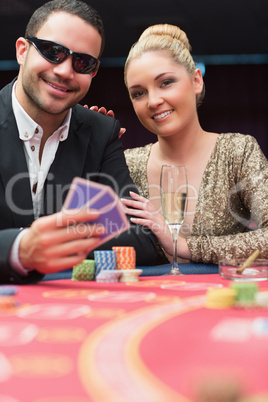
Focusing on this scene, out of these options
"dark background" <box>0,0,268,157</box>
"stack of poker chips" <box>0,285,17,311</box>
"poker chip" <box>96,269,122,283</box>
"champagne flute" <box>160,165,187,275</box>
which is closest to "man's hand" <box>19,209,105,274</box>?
"poker chip" <box>96,269,122,283</box>

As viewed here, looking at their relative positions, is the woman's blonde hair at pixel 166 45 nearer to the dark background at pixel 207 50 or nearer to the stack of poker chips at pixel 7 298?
the stack of poker chips at pixel 7 298

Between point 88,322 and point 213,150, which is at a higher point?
point 213,150

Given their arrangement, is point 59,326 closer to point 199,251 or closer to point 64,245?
point 64,245

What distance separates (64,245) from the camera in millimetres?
1202

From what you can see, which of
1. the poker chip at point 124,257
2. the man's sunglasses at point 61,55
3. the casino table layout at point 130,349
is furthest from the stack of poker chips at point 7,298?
the man's sunglasses at point 61,55

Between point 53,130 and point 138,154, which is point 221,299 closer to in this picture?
point 53,130

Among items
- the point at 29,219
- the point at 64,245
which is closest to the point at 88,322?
the point at 64,245

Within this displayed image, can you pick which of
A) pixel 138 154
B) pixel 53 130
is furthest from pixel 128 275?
pixel 138 154

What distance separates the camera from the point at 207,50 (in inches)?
340

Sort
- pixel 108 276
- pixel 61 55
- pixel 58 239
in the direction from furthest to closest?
1. pixel 61 55
2. pixel 108 276
3. pixel 58 239

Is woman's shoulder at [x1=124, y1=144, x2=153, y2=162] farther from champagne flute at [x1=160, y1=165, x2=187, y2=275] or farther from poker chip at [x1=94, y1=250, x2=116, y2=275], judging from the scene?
poker chip at [x1=94, y1=250, x2=116, y2=275]

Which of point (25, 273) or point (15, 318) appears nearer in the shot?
point (15, 318)

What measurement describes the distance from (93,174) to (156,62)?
63 cm

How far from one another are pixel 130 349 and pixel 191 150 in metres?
2.06
